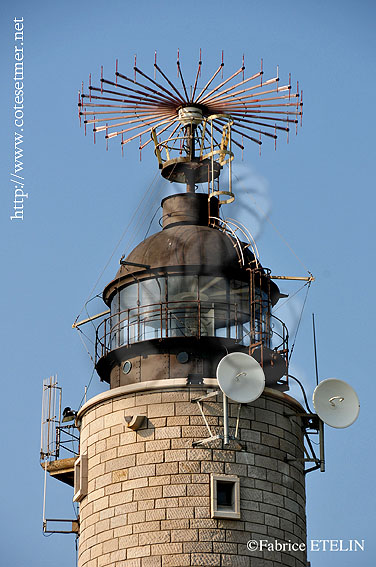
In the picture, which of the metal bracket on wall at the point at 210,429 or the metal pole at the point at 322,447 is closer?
the metal bracket on wall at the point at 210,429

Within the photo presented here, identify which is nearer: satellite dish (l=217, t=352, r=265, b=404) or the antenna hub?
satellite dish (l=217, t=352, r=265, b=404)

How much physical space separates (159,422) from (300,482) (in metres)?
5.30

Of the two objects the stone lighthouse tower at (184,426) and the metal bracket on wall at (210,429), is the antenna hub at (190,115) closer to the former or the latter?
the stone lighthouse tower at (184,426)

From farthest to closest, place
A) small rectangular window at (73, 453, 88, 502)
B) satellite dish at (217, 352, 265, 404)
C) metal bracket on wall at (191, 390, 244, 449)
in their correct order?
small rectangular window at (73, 453, 88, 502) → metal bracket on wall at (191, 390, 244, 449) → satellite dish at (217, 352, 265, 404)

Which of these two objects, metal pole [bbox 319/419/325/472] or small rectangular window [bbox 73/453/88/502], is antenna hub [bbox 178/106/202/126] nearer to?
metal pole [bbox 319/419/325/472]

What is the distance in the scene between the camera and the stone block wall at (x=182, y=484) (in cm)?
5034

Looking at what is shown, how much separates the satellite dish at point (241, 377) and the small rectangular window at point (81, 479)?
19.6 ft

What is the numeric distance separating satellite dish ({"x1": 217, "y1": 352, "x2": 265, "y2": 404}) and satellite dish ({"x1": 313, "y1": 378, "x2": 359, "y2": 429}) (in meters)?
2.71

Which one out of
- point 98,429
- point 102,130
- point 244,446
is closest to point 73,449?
point 98,429

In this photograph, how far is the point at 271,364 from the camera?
53.4m

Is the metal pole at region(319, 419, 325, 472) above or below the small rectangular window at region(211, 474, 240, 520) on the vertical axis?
above

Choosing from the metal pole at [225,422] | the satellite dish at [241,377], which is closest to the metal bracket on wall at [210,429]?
the metal pole at [225,422]

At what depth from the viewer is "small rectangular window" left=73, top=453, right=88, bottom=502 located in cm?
5359

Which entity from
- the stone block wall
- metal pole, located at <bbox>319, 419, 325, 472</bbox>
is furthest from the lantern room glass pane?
metal pole, located at <bbox>319, 419, 325, 472</bbox>
